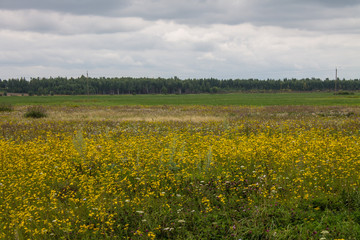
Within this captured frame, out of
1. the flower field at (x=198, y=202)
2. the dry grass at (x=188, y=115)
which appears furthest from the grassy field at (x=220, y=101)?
the flower field at (x=198, y=202)

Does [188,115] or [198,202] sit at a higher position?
[188,115]

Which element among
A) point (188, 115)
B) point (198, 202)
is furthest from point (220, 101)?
point (198, 202)

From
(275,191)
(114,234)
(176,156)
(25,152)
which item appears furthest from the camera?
(25,152)

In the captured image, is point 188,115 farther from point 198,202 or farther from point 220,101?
point 220,101

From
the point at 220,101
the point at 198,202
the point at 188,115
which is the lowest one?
the point at 198,202

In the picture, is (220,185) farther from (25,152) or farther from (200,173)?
(25,152)

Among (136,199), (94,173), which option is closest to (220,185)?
(136,199)

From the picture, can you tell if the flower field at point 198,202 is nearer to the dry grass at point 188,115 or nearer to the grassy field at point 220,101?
the dry grass at point 188,115

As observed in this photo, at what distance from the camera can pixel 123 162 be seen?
329 inches

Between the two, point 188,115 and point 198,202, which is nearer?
point 198,202

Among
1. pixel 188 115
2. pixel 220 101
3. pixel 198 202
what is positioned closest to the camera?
pixel 198 202

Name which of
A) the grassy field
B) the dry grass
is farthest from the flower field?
the grassy field

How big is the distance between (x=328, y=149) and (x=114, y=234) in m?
7.25

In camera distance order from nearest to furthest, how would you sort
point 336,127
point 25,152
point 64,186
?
point 64,186 → point 25,152 → point 336,127
